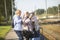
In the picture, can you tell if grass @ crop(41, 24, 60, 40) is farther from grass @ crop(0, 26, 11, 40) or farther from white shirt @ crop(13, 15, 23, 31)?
grass @ crop(0, 26, 11, 40)

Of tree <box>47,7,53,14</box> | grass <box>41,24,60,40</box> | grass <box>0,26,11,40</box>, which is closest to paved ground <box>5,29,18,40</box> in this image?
grass <box>0,26,11,40</box>

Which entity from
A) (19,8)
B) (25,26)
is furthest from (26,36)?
(19,8)

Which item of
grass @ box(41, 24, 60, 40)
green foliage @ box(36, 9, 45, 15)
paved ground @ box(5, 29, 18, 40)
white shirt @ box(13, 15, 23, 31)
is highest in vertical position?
green foliage @ box(36, 9, 45, 15)

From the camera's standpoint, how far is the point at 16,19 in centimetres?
402

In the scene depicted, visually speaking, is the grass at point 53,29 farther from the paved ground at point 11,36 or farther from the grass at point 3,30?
the grass at point 3,30

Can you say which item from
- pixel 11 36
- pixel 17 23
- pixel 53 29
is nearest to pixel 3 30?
pixel 11 36

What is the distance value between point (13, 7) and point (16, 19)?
0.98ft

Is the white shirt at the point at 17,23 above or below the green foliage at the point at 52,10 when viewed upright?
below

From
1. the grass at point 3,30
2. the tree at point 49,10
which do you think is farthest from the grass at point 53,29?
the grass at point 3,30

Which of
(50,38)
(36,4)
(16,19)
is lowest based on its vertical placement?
(50,38)

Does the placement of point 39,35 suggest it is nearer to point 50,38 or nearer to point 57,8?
point 50,38

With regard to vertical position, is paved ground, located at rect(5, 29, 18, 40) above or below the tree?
below

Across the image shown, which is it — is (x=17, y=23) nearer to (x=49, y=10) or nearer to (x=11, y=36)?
(x=11, y=36)

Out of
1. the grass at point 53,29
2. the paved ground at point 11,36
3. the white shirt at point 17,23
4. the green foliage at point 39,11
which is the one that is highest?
the green foliage at point 39,11
